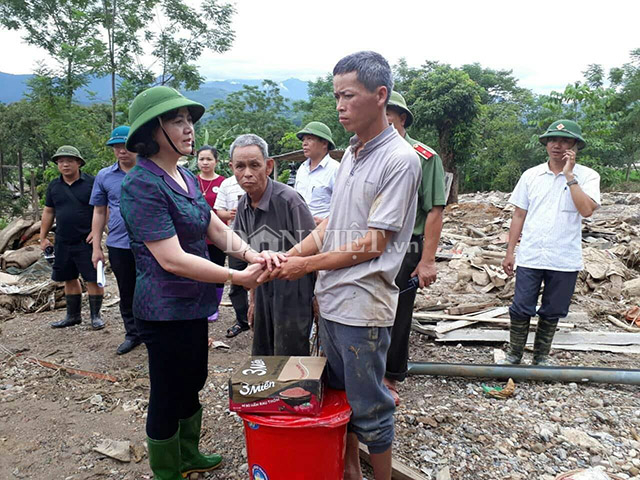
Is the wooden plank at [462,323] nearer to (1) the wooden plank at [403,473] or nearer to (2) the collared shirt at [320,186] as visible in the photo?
(2) the collared shirt at [320,186]

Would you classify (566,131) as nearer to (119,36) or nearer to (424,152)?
(424,152)

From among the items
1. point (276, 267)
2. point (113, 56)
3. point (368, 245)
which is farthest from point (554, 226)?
point (113, 56)

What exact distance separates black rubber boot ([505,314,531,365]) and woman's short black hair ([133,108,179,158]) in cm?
354

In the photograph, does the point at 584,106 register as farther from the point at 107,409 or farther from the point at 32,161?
the point at 32,161

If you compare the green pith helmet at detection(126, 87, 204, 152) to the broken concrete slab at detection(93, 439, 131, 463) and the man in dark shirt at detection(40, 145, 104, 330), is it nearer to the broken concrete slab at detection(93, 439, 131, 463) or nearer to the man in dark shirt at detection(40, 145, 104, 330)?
the broken concrete slab at detection(93, 439, 131, 463)

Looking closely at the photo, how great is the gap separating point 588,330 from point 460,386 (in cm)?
263

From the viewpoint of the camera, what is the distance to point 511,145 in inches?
1022

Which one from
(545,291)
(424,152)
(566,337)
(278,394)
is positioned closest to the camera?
(278,394)

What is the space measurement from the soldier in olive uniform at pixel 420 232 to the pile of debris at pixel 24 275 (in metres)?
5.25

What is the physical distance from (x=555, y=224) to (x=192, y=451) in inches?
134

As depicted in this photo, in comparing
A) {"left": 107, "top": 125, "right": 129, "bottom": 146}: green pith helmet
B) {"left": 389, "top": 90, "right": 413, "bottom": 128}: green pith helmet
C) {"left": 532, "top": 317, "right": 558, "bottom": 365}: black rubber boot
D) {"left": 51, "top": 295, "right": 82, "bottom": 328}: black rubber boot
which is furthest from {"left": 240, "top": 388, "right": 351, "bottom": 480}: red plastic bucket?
{"left": 51, "top": 295, "right": 82, "bottom": 328}: black rubber boot

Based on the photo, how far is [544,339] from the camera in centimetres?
411

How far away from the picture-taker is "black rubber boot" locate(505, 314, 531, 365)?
163 inches

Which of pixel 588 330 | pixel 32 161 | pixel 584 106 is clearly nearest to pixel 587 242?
pixel 588 330
